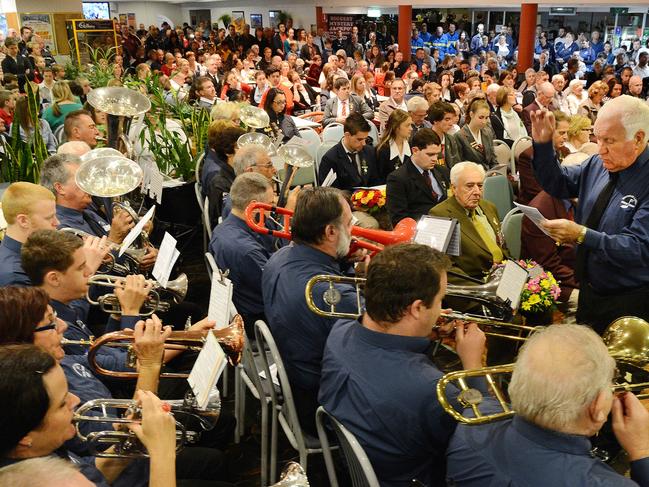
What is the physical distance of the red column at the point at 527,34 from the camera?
48.2ft

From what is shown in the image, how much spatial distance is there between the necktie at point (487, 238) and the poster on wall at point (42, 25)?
16.0 metres

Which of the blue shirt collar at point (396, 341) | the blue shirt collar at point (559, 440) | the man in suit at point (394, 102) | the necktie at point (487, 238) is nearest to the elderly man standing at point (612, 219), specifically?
the necktie at point (487, 238)

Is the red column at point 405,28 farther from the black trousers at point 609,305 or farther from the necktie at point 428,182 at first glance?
the black trousers at point 609,305

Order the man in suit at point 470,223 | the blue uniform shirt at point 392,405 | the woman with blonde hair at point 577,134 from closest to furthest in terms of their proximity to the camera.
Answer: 1. the blue uniform shirt at point 392,405
2. the man in suit at point 470,223
3. the woman with blonde hair at point 577,134

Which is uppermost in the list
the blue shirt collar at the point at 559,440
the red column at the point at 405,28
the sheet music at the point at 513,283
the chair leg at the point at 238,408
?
the red column at the point at 405,28

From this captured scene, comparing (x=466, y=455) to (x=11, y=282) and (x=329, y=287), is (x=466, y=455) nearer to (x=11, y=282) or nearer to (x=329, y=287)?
(x=329, y=287)

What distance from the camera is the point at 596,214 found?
10.2 feet

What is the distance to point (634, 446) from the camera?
178 cm

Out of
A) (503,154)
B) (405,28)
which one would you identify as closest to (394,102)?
(503,154)

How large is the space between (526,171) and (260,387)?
3248 mm

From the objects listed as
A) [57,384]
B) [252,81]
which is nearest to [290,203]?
[57,384]

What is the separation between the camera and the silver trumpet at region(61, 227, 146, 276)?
3.52 m

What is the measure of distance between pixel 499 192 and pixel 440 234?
194cm

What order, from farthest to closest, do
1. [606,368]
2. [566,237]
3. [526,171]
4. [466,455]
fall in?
1. [526,171]
2. [566,237]
3. [466,455]
4. [606,368]
